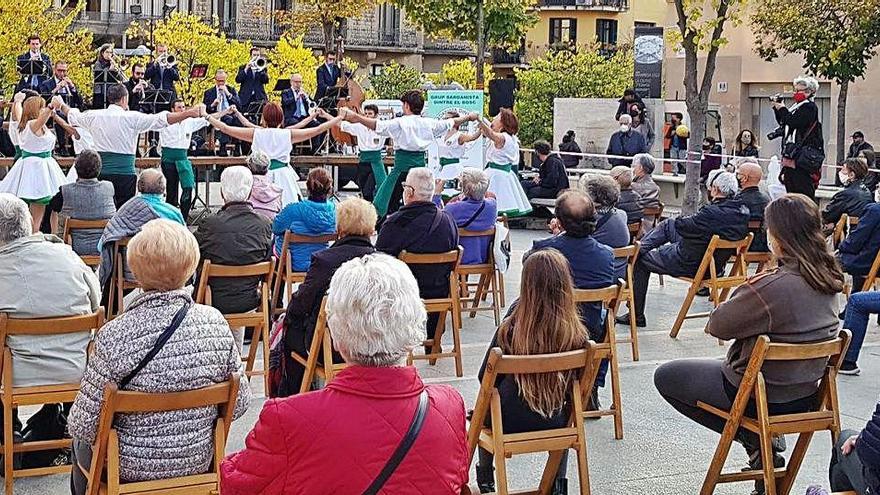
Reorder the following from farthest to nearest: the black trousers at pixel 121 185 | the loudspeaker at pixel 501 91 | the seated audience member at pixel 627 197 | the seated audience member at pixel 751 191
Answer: the loudspeaker at pixel 501 91, the black trousers at pixel 121 185, the seated audience member at pixel 627 197, the seated audience member at pixel 751 191

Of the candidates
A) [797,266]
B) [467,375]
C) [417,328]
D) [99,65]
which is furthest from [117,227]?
[99,65]

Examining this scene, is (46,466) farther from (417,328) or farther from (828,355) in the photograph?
(828,355)

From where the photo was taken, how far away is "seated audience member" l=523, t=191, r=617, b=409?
662cm

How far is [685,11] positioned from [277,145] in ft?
20.5

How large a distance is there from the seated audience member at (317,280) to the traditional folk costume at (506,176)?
271 inches

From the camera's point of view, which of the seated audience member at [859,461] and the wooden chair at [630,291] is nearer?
the seated audience member at [859,461]

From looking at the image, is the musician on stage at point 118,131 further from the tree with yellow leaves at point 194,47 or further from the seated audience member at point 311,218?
the tree with yellow leaves at point 194,47

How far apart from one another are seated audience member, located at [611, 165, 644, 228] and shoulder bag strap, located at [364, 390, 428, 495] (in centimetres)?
757

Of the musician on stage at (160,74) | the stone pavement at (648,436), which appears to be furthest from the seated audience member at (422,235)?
the musician on stage at (160,74)

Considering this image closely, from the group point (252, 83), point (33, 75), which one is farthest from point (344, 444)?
point (252, 83)

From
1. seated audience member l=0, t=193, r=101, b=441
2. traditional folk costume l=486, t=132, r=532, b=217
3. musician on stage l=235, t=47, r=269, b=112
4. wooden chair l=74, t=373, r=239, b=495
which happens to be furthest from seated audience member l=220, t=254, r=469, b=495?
musician on stage l=235, t=47, r=269, b=112

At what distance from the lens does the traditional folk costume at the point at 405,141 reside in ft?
42.7

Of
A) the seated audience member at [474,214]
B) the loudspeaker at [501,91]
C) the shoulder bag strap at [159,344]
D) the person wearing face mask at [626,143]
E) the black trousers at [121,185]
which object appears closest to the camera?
the shoulder bag strap at [159,344]

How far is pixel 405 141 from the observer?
13219mm
